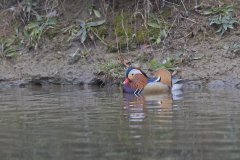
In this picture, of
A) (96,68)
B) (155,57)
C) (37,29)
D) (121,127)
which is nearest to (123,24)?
(155,57)

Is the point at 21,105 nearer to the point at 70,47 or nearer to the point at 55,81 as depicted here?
the point at 55,81

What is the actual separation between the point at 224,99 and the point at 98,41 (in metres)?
4.83

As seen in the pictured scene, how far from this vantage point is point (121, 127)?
7.41 metres

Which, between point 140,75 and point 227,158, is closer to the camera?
point 227,158

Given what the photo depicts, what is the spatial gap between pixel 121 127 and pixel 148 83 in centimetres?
424

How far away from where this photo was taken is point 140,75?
1186cm

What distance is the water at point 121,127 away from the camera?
5996 mm

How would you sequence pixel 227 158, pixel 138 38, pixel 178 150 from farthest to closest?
pixel 138 38
pixel 178 150
pixel 227 158

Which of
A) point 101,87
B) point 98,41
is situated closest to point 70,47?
point 98,41

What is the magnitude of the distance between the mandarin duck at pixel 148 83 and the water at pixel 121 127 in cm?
45

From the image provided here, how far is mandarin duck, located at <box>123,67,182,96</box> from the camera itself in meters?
11.4

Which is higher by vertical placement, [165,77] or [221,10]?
[221,10]

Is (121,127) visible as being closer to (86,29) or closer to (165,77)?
(165,77)

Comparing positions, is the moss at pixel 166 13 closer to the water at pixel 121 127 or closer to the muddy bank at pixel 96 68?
the muddy bank at pixel 96 68
